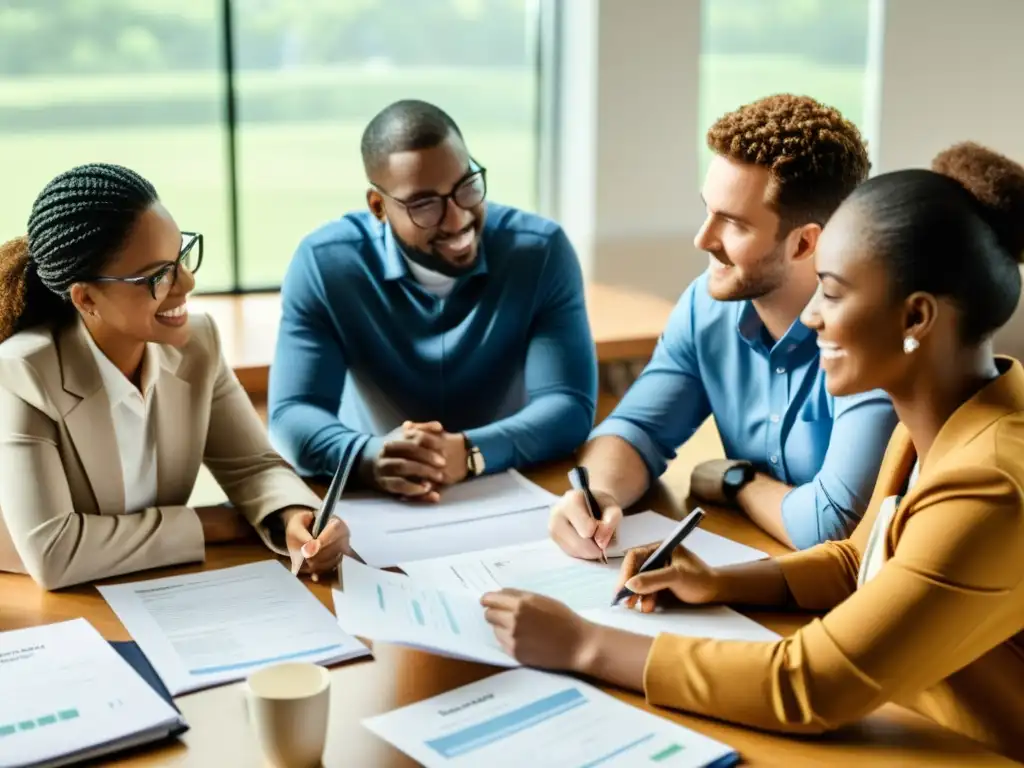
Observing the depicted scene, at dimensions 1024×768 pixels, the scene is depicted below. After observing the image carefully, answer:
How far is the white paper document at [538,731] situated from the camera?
3.44ft

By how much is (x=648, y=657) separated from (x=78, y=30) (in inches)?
116

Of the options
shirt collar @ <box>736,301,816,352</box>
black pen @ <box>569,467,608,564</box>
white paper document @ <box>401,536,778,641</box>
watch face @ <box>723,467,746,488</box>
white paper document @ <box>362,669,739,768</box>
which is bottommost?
white paper document @ <box>401,536,778,641</box>

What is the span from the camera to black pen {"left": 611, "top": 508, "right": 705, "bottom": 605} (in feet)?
4.39

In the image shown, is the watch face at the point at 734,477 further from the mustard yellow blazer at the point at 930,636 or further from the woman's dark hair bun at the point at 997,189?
the woman's dark hair bun at the point at 997,189

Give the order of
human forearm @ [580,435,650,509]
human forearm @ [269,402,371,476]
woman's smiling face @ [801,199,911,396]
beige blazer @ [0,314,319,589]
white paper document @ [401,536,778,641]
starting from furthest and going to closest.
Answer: human forearm @ [269,402,371,476] < human forearm @ [580,435,650,509] < beige blazer @ [0,314,319,589] < white paper document @ [401,536,778,641] < woman's smiling face @ [801,199,911,396]

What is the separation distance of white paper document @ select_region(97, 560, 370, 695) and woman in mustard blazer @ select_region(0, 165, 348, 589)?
62 millimetres

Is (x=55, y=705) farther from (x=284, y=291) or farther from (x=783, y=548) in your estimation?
(x=284, y=291)

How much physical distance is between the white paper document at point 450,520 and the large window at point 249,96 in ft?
6.52

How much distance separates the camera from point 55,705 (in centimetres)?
113

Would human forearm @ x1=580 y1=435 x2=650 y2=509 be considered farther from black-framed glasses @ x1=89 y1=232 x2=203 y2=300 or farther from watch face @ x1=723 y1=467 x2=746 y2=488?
black-framed glasses @ x1=89 y1=232 x2=203 y2=300

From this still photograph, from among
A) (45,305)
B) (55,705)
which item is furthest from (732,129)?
(55,705)

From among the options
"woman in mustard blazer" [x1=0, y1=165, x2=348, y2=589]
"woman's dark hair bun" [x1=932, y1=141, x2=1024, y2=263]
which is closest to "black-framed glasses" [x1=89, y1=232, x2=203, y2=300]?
"woman in mustard blazer" [x1=0, y1=165, x2=348, y2=589]

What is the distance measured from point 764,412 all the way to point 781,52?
8.86 feet

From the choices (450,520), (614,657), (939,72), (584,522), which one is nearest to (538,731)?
(614,657)
